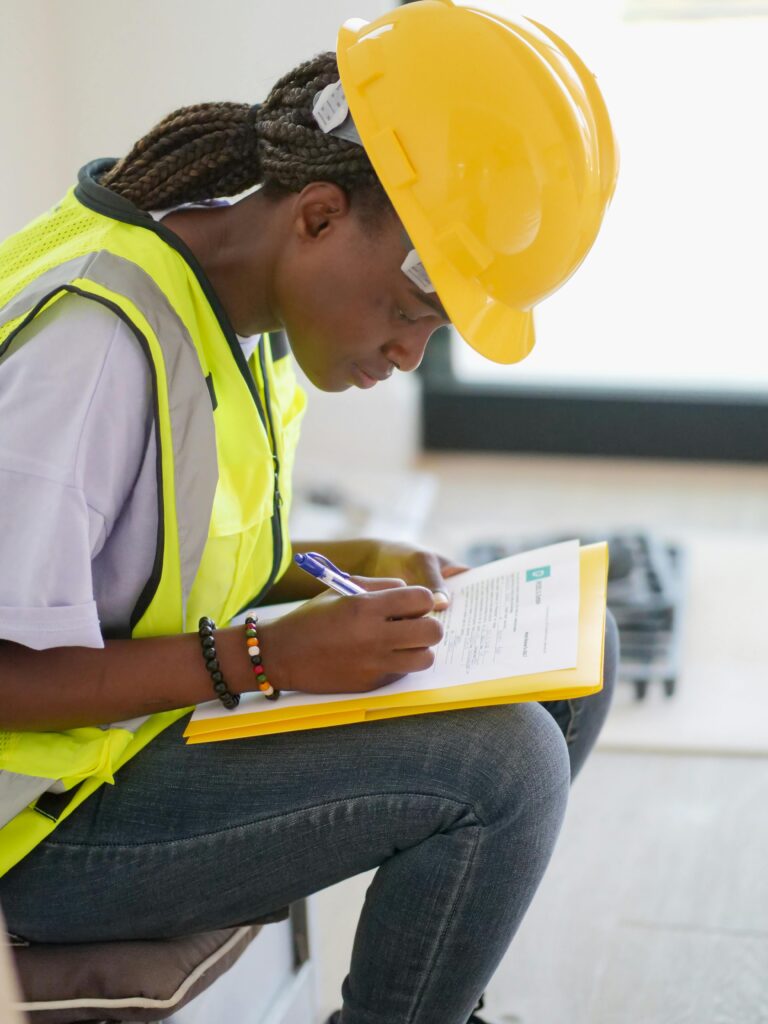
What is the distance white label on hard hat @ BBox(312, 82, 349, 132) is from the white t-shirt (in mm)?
252

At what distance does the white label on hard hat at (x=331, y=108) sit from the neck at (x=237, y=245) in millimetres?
94

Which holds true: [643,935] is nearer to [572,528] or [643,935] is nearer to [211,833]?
[211,833]

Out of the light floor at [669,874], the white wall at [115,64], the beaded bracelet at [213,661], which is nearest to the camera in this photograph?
the beaded bracelet at [213,661]

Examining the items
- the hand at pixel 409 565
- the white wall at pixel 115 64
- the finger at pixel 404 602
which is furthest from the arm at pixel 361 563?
the white wall at pixel 115 64

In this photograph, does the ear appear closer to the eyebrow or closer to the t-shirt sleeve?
the eyebrow

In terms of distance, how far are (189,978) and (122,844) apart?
0.12m

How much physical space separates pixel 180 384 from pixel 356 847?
0.39 metres

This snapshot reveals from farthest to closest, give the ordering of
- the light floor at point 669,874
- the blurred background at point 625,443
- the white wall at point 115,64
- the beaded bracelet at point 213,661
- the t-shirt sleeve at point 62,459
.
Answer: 1. the white wall at point 115,64
2. the blurred background at point 625,443
3. the light floor at point 669,874
4. the beaded bracelet at point 213,661
5. the t-shirt sleeve at point 62,459

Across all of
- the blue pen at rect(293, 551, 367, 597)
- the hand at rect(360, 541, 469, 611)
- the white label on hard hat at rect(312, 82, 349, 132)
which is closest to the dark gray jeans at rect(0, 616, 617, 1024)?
the blue pen at rect(293, 551, 367, 597)

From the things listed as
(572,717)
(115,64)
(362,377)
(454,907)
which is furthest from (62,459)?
(115,64)

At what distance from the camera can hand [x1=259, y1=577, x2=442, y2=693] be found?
970 millimetres

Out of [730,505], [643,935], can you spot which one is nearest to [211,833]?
[643,935]

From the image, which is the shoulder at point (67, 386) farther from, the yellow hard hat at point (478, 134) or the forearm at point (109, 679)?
the yellow hard hat at point (478, 134)

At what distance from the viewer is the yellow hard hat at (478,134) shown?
96 cm
